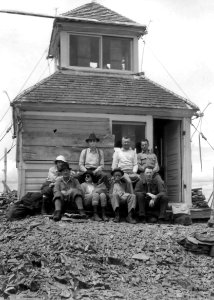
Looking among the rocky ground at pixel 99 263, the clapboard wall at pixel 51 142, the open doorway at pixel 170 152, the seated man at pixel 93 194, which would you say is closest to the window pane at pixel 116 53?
the open doorway at pixel 170 152

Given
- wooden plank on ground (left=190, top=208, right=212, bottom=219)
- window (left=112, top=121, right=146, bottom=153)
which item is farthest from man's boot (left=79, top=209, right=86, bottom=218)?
wooden plank on ground (left=190, top=208, right=212, bottom=219)

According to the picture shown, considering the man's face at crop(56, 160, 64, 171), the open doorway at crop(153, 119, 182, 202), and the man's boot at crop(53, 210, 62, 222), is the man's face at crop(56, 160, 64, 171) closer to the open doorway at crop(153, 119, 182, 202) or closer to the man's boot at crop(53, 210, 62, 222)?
the man's boot at crop(53, 210, 62, 222)

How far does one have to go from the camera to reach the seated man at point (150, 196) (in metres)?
10.8

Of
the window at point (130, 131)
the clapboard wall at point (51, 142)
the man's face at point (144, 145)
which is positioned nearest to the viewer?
the man's face at point (144, 145)

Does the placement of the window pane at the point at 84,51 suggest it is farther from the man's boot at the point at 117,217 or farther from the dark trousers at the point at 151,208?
the man's boot at the point at 117,217

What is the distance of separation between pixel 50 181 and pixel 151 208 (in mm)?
2498

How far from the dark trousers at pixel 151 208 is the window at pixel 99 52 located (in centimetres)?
508

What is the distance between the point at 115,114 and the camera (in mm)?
13055

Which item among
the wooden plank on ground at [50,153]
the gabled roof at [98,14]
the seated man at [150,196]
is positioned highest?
the gabled roof at [98,14]

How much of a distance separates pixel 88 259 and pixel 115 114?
5707mm

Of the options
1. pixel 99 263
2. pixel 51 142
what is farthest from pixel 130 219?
pixel 51 142

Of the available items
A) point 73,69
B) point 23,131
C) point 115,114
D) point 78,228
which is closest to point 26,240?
point 78,228

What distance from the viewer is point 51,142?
41.4ft

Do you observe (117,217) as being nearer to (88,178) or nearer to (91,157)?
(88,178)
